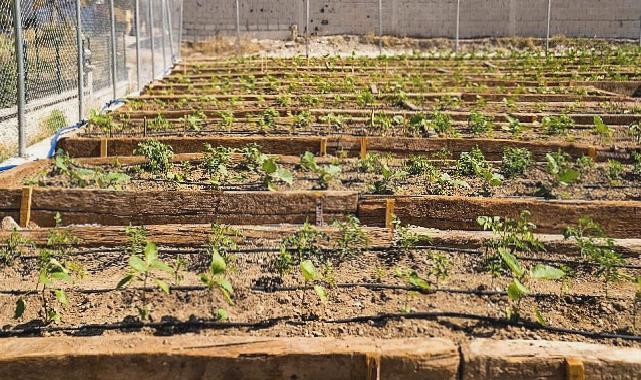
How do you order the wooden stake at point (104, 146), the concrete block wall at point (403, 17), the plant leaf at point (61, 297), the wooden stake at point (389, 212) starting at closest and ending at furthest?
the plant leaf at point (61, 297), the wooden stake at point (389, 212), the wooden stake at point (104, 146), the concrete block wall at point (403, 17)

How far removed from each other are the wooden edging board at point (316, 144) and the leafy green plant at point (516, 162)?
551 millimetres

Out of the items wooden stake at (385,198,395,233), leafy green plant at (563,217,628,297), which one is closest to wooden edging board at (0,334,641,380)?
leafy green plant at (563,217,628,297)

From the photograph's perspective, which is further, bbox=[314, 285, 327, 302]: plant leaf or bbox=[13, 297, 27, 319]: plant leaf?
bbox=[314, 285, 327, 302]: plant leaf

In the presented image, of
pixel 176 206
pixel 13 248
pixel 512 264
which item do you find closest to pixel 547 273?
pixel 512 264

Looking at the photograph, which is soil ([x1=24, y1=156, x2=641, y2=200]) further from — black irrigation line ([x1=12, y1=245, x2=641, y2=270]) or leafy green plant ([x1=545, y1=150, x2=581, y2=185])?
black irrigation line ([x1=12, y1=245, x2=641, y2=270])

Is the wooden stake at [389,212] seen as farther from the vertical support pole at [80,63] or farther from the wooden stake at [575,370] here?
the vertical support pole at [80,63]

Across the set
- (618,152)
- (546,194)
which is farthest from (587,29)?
(546,194)

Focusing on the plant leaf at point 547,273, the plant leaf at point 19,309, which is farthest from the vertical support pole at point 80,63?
the plant leaf at point 547,273

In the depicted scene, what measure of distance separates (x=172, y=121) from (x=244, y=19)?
16975 mm

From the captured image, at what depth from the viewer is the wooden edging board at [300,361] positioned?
2.54m

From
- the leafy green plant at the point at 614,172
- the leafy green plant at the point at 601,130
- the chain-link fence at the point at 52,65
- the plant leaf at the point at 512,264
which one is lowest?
the plant leaf at the point at 512,264

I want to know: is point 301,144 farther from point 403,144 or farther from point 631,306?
point 631,306

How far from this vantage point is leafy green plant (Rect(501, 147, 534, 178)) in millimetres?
5344

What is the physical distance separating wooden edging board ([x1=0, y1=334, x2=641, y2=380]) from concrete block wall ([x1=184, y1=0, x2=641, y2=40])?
22.1 metres
